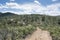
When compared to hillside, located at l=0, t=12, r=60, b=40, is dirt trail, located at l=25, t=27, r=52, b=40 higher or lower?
lower

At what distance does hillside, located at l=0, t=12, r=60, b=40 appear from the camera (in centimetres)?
1145

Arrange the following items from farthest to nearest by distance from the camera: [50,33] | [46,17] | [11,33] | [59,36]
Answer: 1. [46,17]
2. [50,33]
3. [59,36]
4. [11,33]

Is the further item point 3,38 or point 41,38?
point 41,38

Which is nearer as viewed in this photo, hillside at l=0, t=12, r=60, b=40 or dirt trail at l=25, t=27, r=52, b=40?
hillside at l=0, t=12, r=60, b=40

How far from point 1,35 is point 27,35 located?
2631 millimetres

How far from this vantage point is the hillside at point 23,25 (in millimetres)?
11445

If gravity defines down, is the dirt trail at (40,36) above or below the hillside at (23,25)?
below

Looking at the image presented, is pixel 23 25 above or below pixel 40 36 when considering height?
above

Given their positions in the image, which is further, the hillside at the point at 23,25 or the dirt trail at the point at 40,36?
the dirt trail at the point at 40,36

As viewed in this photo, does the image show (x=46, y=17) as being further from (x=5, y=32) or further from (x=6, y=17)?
(x=5, y=32)

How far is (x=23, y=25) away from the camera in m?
14.8

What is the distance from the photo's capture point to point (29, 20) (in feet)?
53.2

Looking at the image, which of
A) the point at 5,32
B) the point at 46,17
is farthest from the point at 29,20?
the point at 5,32

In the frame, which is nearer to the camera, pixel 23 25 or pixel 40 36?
pixel 40 36
